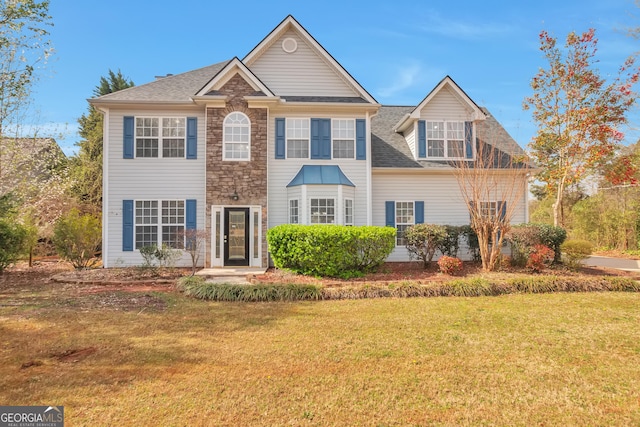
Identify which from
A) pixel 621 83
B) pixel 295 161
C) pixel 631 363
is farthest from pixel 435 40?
pixel 631 363

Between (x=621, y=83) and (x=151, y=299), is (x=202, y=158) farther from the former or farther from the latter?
(x=621, y=83)

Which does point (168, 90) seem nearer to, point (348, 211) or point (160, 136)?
point (160, 136)

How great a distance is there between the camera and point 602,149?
15.6 meters

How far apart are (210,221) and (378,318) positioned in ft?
26.7

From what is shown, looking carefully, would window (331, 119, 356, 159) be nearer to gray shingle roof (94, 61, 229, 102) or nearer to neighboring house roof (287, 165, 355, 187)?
neighboring house roof (287, 165, 355, 187)

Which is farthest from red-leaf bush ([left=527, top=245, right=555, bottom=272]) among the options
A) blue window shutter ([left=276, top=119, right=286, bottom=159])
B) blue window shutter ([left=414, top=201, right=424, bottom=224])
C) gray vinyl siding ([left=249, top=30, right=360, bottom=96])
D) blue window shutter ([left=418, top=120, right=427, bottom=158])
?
blue window shutter ([left=276, top=119, right=286, bottom=159])

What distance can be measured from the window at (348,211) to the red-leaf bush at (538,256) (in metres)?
5.99

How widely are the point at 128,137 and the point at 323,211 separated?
7.63 metres

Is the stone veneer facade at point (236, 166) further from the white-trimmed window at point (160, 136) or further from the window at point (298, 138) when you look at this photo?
the white-trimmed window at point (160, 136)

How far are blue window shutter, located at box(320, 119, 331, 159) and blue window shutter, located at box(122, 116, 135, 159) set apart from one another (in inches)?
274

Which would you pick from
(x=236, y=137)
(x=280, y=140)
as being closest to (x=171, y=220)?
(x=236, y=137)

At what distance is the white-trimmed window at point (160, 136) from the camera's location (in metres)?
13.2

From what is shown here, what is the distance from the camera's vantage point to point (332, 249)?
10406 mm

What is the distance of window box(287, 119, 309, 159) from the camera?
44.8ft
